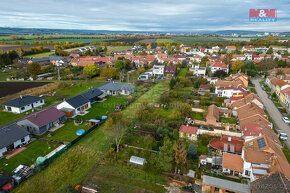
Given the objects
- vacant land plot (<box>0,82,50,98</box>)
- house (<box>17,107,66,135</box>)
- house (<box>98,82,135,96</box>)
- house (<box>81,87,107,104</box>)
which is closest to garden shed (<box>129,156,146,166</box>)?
house (<box>17,107,66,135</box>)

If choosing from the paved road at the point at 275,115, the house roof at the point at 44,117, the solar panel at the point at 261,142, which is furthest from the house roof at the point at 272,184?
the house roof at the point at 44,117

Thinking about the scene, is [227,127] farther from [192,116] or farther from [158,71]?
[158,71]

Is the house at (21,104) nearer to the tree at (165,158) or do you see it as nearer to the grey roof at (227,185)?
the tree at (165,158)

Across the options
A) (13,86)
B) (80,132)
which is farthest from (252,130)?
(13,86)

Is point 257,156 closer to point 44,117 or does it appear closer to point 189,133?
point 189,133

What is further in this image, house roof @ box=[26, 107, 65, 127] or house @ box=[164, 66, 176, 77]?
house @ box=[164, 66, 176, 77]

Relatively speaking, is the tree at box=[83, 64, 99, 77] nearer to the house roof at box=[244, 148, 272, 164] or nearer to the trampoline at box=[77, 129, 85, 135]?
the trampoline at box=[77, 129, 85, 135]

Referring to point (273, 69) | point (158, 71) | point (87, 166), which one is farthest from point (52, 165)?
point (273, 69)
